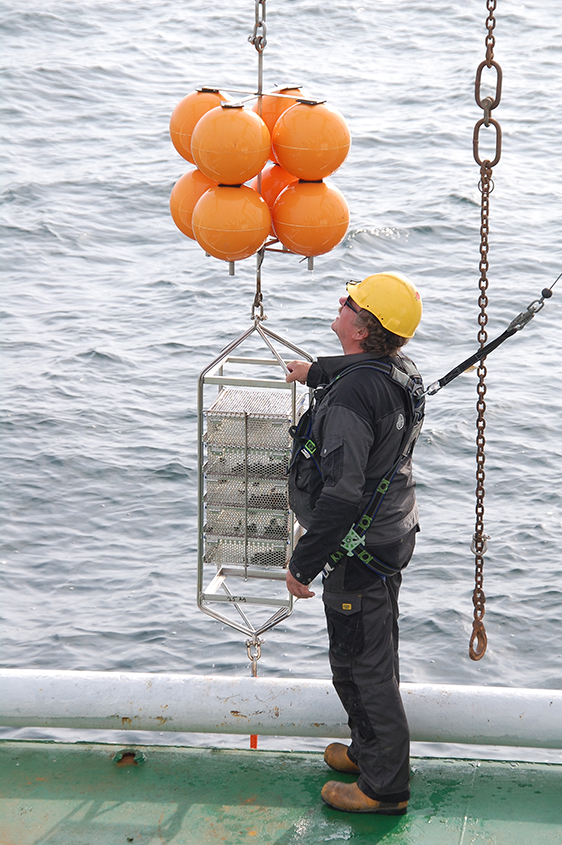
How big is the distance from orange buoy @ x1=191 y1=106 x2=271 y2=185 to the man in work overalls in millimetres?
662

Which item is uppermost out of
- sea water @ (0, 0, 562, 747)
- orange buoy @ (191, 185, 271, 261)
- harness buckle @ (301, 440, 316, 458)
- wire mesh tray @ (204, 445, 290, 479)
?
orange buoy @ (191, 185, 271, 261)

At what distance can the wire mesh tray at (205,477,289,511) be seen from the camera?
13.8 ft

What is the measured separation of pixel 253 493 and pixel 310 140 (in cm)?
143

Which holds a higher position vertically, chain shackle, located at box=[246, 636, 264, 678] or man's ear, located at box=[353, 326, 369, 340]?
man's ear, located at box=[353, 326, 369, 340]

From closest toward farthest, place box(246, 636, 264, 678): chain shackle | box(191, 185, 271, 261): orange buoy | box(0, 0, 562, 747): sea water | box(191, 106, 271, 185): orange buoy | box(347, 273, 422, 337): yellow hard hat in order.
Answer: box(347, 273, 422, 337): yellow hard hat
box(191, 106, 271, 185): orange buoy
box(191, 185, 271, 261): orange buoy
box(246, 636, 264, 678): chain shackle
box(0, 0, 562, 747): sea water

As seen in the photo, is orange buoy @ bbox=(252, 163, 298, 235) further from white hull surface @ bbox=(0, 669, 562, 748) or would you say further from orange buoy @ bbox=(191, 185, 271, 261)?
white hull surface @ bbox=(0, 669, 562, 748)

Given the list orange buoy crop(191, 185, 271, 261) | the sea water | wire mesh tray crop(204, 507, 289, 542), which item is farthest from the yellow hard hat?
the sea water

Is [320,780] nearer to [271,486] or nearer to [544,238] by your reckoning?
[271,486]

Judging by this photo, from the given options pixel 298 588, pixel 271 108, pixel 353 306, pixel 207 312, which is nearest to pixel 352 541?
pixel 298 588

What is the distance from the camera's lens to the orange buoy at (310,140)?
150 inches

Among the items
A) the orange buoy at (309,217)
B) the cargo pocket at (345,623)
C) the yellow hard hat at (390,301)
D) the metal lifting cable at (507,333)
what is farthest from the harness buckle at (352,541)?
the orange buoy at (309,217)

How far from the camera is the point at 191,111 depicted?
13.5 feet

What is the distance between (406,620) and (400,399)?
4.76 meters

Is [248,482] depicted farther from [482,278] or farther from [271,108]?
[271,108]
